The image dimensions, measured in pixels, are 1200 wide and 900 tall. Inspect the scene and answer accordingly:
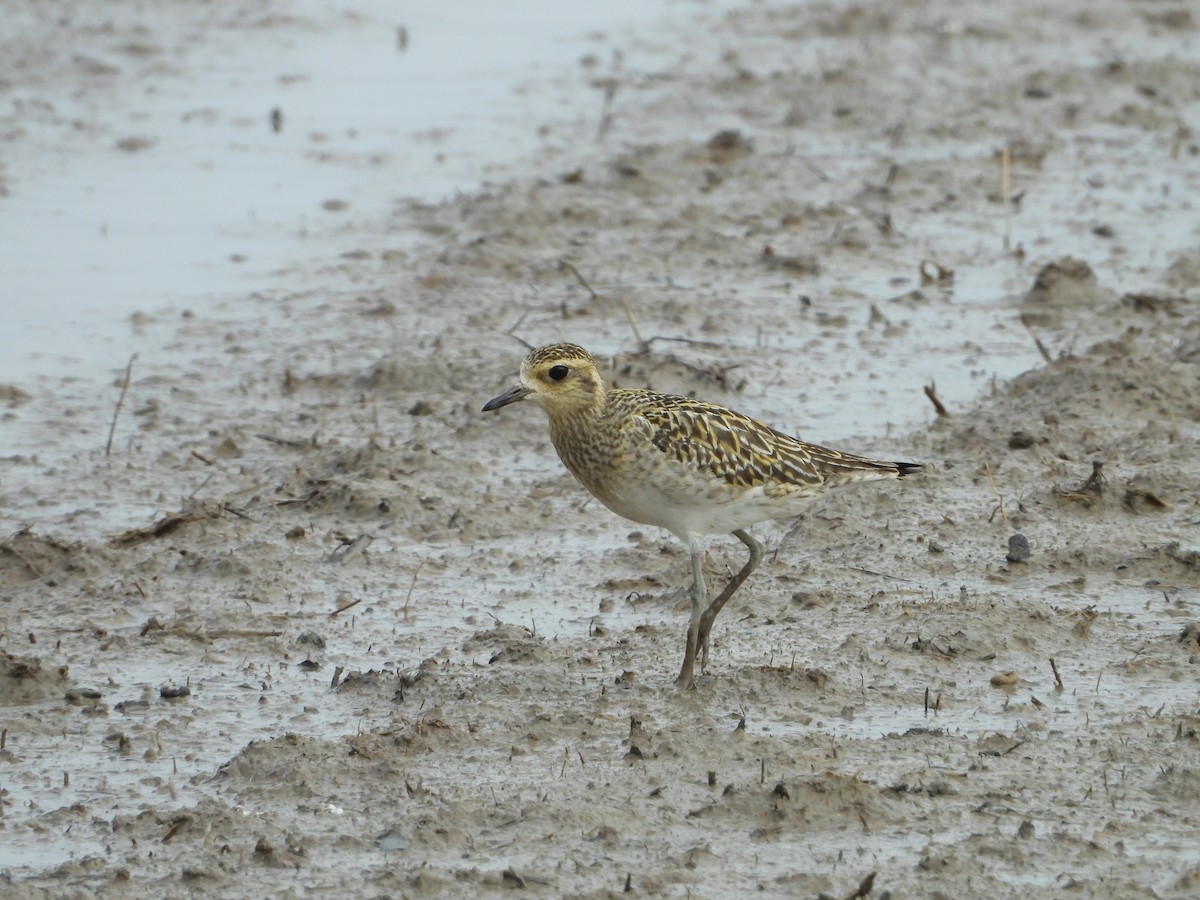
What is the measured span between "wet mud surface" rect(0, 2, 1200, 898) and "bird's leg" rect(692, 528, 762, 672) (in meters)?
0.12

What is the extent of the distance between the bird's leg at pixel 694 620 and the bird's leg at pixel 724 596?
0.09ft

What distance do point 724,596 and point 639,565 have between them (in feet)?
3.11

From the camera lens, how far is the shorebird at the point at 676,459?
22.2 feet

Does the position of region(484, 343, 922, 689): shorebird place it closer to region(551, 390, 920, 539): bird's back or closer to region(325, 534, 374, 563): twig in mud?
region(551, 390, 920, 539): bird's back

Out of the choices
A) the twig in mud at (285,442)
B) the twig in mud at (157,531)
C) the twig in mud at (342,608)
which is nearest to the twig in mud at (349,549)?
the twig in mud at (342,608)

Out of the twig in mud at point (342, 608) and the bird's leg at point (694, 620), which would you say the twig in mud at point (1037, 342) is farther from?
the twig in mud at point (342, 608)

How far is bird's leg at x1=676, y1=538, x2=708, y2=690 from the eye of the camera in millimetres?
6695

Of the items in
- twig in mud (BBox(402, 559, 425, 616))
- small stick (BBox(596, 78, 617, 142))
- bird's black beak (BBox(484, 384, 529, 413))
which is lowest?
twig in mud (BBox(402, 559, 425, 616))

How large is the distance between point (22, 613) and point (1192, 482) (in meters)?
5.09

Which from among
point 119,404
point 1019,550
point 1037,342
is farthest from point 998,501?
point 119,404

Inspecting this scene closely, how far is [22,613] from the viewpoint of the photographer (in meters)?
7.43

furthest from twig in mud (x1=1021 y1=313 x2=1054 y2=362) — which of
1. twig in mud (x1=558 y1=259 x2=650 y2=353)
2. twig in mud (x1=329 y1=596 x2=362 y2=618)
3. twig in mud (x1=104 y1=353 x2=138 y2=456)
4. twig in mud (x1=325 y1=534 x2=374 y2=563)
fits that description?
twig in mud (x1=104 y1=353 x2=138 y2=456)

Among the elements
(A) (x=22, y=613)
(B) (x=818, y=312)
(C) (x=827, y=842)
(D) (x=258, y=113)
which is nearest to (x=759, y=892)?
(C) (x=827, y=842)

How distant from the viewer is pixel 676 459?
6754mm
